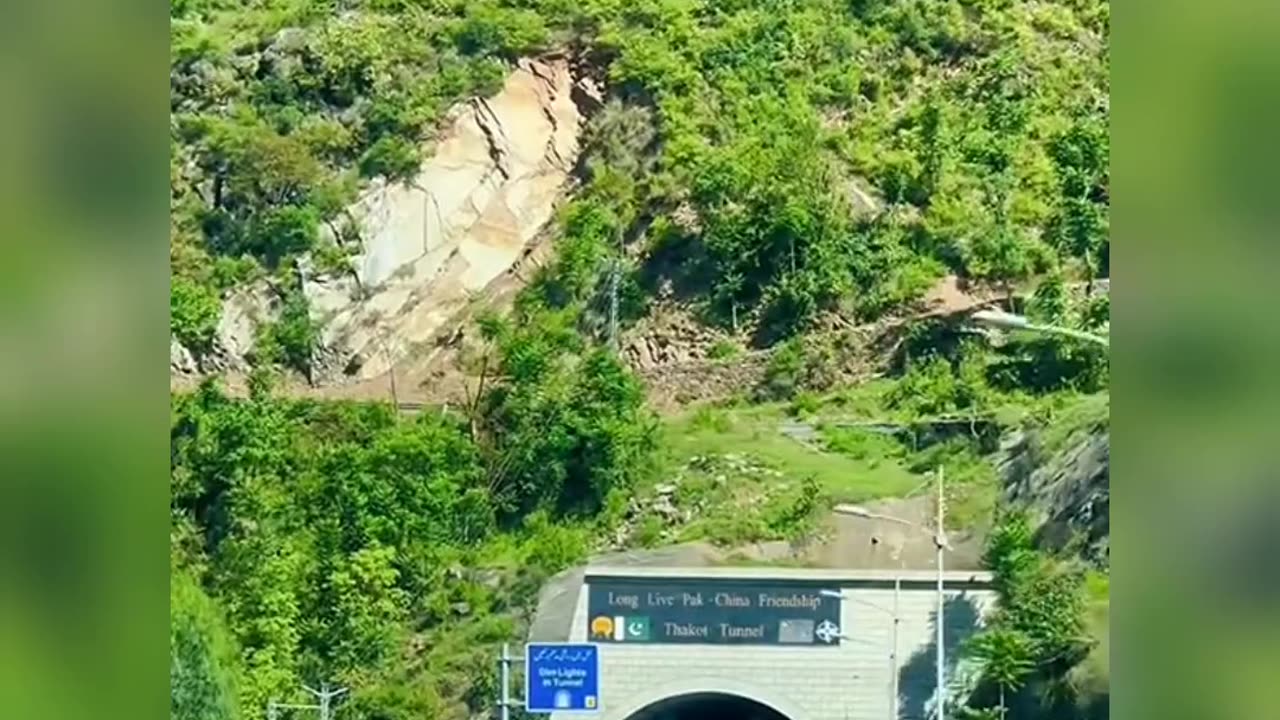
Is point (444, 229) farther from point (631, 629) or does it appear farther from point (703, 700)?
point (703, 700)

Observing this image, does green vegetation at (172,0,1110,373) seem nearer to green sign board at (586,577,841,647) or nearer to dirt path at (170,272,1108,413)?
dirt path at (170,272,1108,413)

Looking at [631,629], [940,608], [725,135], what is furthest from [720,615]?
[725,135]

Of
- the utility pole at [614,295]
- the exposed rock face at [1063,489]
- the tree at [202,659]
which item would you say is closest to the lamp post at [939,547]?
the exposed rock face at [1063,489]

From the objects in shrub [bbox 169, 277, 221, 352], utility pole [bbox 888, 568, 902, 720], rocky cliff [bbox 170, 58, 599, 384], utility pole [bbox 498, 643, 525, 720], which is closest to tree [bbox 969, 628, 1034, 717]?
utility pole [bbox 888, 568, 902, 720]
